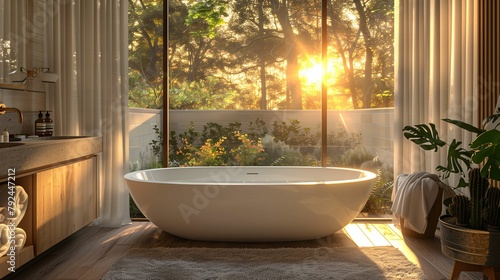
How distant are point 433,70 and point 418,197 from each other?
1.21 m

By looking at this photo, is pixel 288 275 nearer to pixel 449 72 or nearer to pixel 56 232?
pixel 56 232

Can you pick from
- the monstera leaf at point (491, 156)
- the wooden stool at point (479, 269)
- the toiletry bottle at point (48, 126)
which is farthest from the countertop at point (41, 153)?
the wooden stool at point (479, 269)

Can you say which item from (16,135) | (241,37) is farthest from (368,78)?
(16,135)

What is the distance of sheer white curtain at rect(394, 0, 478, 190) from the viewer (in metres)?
3.95

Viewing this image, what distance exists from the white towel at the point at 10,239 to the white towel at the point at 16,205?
0.19 ft

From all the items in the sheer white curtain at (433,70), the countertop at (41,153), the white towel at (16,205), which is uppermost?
the sheer white curtain at (433,70)

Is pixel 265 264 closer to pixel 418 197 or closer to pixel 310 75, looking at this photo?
pixel 418 197

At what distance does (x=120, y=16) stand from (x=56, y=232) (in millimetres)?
2238

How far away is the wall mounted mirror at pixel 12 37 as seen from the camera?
361cm

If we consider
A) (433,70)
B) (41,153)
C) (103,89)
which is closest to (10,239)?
(41,153)

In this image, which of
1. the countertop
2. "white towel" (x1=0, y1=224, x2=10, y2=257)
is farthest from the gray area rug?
the countertop

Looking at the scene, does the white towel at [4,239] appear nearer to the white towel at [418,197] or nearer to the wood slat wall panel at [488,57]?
the white towel at [418,197]

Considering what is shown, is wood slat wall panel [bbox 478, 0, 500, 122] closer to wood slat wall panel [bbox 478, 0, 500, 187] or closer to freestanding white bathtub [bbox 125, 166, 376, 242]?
wood slat wall panel [bbox 478, 0, 500, 187]

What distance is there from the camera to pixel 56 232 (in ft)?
11.0
